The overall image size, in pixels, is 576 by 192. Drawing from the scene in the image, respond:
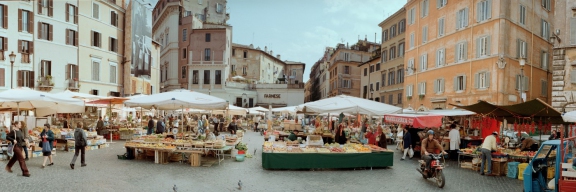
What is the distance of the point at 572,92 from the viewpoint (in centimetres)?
2555

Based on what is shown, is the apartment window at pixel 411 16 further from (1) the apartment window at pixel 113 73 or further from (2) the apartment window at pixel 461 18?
(1) the apartment window at pixel 113 73

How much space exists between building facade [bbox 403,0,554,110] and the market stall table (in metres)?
14.5

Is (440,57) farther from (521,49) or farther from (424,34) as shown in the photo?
(521,49)

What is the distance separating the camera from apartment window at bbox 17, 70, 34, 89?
103 ft

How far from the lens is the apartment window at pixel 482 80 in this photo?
28.4 meters

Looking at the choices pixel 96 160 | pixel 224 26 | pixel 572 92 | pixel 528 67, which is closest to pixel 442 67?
pixel 528 67

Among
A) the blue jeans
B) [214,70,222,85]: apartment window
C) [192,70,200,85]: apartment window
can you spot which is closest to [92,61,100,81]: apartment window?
[192,70,200,85]: apartment window

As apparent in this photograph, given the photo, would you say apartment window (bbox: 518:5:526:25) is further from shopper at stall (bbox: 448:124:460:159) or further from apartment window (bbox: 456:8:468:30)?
shopper at stall (bbox: 448:124:460:159)

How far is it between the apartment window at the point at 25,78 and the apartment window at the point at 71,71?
3066 millimetres

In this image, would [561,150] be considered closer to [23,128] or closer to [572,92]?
[23,128]

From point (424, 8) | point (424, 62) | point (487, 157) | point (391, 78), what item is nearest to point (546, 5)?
point (424, 8)

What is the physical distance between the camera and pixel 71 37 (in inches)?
1384

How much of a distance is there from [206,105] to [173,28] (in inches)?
1798

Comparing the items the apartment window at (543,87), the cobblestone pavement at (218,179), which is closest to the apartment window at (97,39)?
the cobblestone pavement at (218,179)
